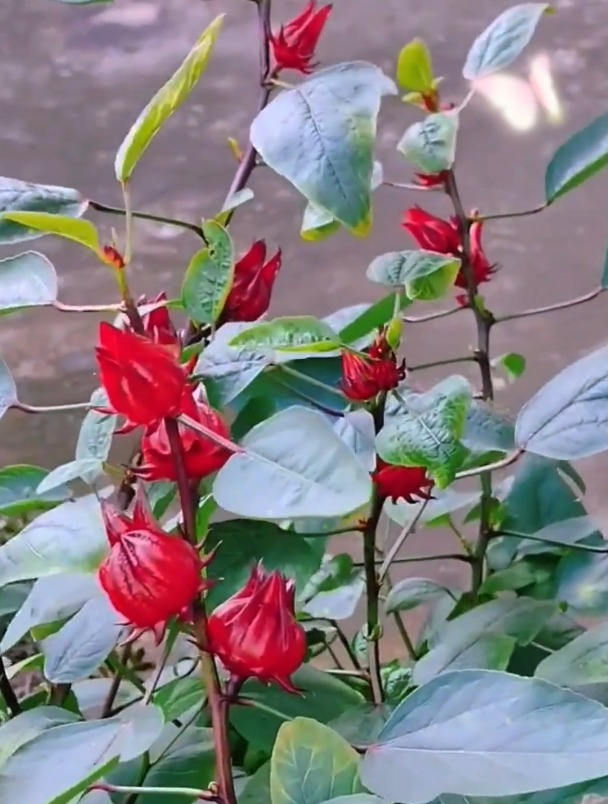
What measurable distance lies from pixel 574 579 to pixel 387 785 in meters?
0.23

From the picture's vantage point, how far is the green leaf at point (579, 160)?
44 cm

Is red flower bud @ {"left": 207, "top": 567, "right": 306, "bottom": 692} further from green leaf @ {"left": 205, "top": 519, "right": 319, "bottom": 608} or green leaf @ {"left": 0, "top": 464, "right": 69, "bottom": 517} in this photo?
green leaf @ {"left": 0, "top": 464, "right": 69, "bottom": 517}

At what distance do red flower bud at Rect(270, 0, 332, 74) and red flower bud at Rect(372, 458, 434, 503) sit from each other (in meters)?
0.17

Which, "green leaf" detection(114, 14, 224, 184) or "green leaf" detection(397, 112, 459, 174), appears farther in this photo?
"green leaf" detection(397, 112, 459, 174)

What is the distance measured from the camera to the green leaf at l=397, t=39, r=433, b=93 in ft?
1.74

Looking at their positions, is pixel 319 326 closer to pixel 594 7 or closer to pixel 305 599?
pixel 305 599

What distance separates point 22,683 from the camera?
89cm

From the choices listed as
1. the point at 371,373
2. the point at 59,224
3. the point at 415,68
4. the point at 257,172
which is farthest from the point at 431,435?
the point at 257,172

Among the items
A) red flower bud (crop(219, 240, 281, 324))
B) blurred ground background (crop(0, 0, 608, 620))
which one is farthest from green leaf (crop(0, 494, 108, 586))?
blurred ground background (crop(0, 0, 608, 620))

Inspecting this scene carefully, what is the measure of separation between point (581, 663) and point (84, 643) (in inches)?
7.8

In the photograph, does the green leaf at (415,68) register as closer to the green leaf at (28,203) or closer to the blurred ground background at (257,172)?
the green leaf at (28,203)

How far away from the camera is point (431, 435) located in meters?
0.35

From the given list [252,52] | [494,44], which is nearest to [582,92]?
[252,52]

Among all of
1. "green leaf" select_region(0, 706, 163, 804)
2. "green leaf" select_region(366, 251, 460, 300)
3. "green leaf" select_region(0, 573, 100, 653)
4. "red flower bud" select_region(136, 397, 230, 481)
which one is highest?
"green leaf" select_region(366, 251, 460, 300)
